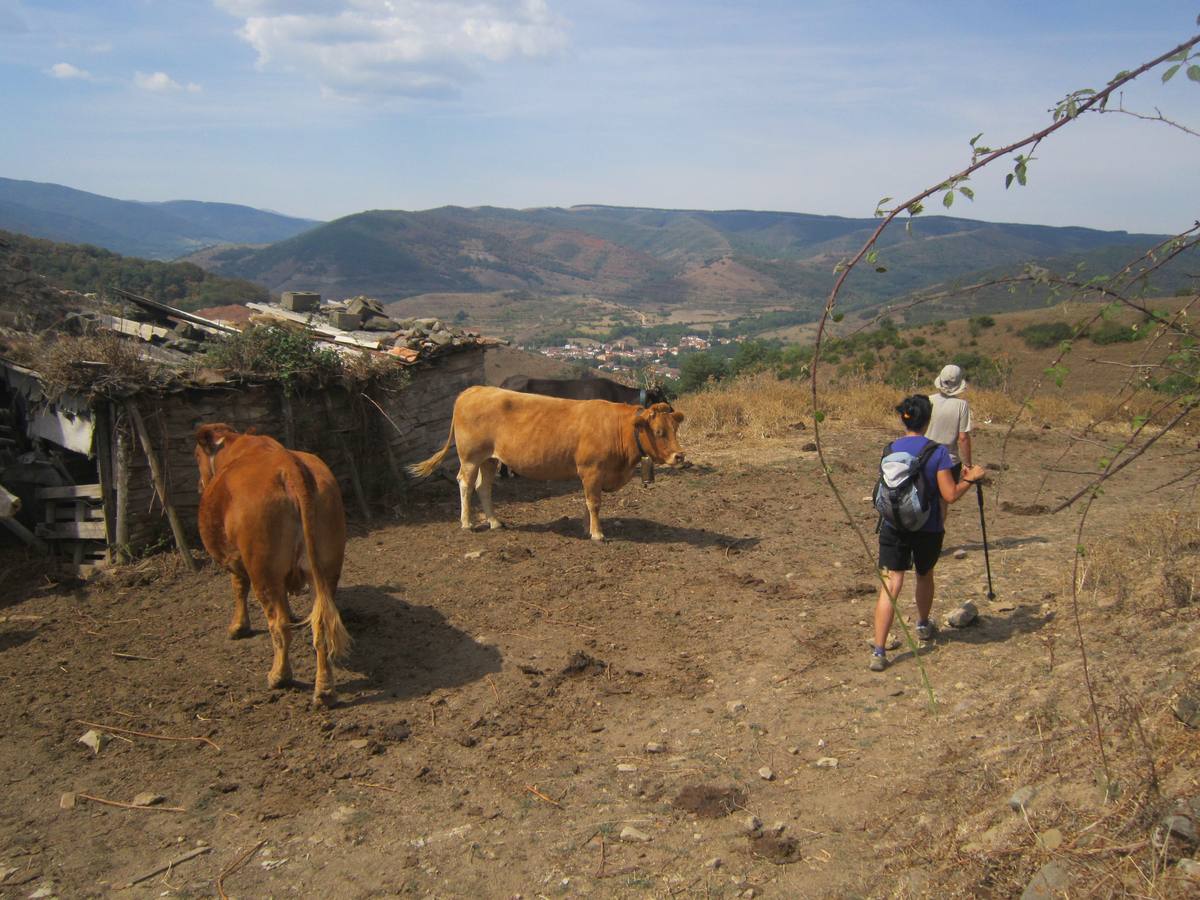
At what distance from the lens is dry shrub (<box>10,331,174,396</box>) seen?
7.19m

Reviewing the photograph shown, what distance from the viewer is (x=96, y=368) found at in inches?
287

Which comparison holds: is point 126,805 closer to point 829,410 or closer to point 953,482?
point 953,482

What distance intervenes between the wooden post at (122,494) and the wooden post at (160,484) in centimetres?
13

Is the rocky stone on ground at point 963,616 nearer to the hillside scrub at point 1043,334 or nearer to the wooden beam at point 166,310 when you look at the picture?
the wooden beam at point 166,310

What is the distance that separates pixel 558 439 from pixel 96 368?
14.2 ft

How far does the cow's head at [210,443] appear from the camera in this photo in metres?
6.08

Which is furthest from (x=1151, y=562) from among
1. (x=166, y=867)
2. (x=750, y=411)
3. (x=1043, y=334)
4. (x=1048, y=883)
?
(x=1043, y=334)

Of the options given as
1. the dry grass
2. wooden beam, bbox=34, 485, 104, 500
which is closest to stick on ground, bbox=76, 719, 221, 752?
wooden beam, bbox=34, 485, 104, 500

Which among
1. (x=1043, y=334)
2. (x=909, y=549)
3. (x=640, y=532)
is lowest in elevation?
(x=640, y=532)

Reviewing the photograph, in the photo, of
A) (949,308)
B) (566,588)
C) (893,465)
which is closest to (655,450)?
(566,588)

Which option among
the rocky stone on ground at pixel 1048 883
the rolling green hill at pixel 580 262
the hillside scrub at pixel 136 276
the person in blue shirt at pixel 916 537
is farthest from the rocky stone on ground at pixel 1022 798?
the rolling green hill at pixel 580 262

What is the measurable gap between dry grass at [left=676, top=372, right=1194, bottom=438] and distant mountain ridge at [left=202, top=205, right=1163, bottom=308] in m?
71.6

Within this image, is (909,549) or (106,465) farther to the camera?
(106,465)

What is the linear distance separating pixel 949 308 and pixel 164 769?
179ft
